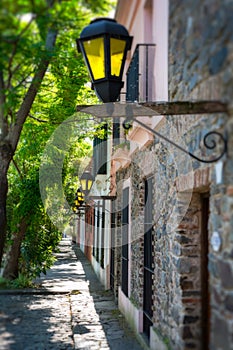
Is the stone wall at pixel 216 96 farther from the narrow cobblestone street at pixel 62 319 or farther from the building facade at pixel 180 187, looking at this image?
the narrow cobblestone street at pixel 62 319

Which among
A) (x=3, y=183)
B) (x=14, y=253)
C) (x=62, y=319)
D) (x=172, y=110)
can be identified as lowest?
(x=62, y=319)

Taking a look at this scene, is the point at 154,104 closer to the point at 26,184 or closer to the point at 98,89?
the point at 98,89

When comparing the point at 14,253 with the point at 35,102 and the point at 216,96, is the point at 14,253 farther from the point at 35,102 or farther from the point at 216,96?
the point at 216,96

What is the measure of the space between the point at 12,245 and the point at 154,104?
24.4ft

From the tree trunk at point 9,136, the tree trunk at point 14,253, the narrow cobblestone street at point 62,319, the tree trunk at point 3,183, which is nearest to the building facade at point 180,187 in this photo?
the narrow cobblestone street at point 62,319

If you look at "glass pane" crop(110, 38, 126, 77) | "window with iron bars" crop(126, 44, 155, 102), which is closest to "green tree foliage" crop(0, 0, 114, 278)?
"glass pane" crop(110, 38, 126, 77)

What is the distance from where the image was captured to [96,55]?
396 cm

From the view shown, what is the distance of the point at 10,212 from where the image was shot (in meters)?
10.4

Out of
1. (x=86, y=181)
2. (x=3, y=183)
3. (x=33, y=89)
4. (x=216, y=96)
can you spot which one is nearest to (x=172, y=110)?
(x=216, y=96)

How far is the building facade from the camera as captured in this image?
9.98 feet

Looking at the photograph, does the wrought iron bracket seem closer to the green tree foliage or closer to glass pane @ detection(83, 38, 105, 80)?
glass pane @ detection(83, 38, 105, 80)

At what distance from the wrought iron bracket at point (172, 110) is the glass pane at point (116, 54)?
0.41m

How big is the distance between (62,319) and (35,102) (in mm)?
3611

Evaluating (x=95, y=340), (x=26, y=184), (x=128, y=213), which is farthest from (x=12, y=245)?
(x=95, y=340)
